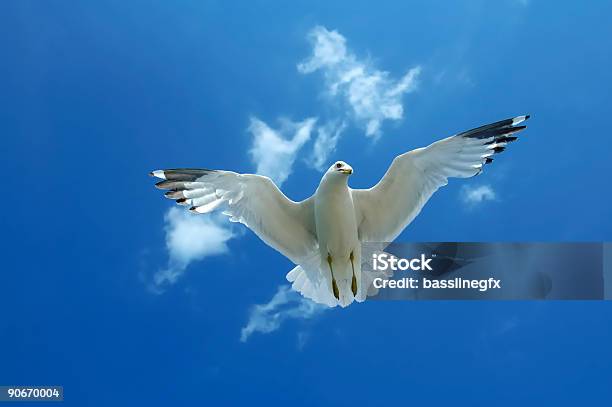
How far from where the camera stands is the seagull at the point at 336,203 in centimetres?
642

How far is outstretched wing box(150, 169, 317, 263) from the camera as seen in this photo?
651 centimetres

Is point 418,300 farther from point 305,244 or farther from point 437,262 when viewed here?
point 305,244

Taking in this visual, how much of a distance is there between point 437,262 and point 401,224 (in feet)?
1.17

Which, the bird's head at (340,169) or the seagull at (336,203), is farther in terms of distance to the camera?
the seagull at (336,203)

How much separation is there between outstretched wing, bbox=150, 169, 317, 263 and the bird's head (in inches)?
12.3
